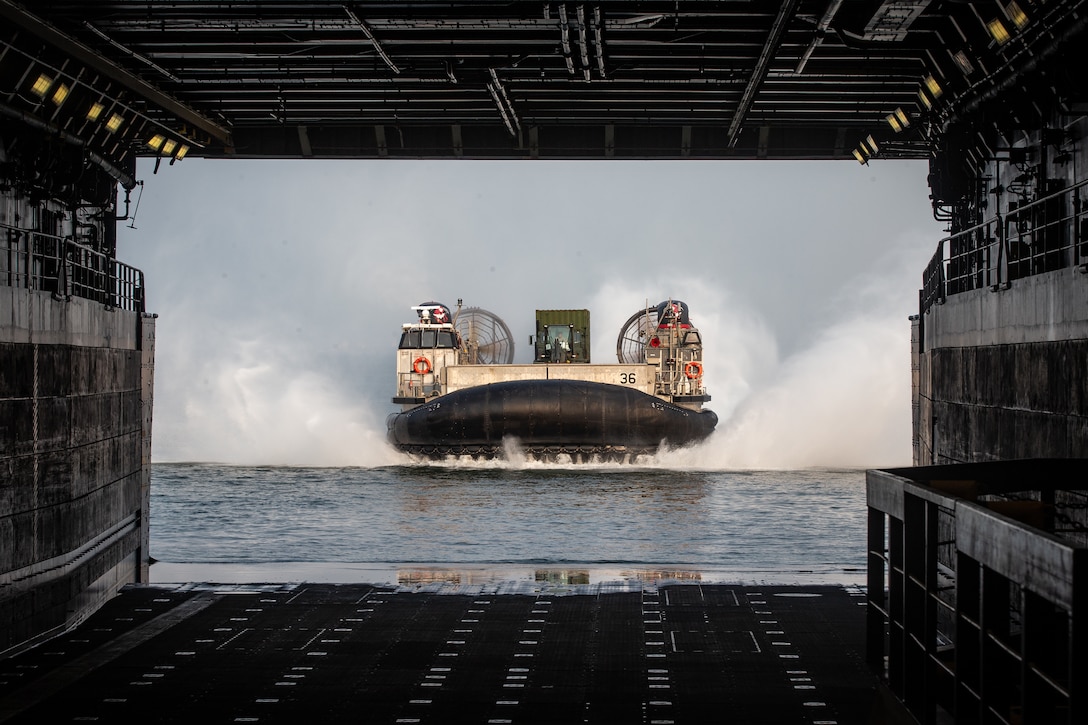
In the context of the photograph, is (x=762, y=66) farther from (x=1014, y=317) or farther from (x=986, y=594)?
(x=986, y=594)

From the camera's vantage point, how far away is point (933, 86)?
47.8 ft

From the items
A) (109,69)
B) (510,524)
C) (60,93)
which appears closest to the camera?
(109,69)

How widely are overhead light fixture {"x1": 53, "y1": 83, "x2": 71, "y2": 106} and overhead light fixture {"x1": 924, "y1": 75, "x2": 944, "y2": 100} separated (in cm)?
960

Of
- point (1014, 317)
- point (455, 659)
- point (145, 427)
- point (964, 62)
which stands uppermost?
point (964, 62)

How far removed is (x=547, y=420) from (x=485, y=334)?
11.0 meters

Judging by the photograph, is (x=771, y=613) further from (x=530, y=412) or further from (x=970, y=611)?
(x=530, y=412)

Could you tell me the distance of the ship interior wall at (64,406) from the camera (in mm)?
11000

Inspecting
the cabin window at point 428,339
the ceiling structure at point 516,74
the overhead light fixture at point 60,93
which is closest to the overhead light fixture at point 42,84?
the ceiling structure at point 516,74

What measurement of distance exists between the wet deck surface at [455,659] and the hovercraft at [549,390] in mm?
19896

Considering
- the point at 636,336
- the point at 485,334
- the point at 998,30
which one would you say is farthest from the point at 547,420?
the point at 998,30

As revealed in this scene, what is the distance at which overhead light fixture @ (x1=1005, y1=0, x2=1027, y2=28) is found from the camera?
36.3 feet

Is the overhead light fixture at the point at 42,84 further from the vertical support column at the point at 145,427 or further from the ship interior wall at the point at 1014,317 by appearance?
the ship interior wall at the point at 1014,317

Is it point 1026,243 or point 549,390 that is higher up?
point 1026,243

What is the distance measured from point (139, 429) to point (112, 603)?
3.79 meters
